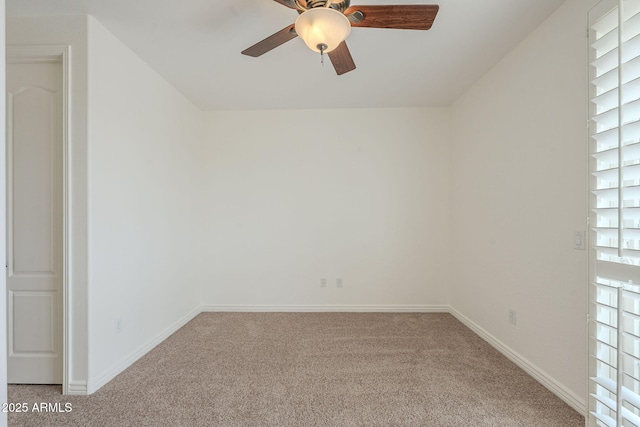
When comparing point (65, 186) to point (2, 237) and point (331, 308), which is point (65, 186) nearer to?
point (2, 237)

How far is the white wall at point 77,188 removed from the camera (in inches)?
79.0

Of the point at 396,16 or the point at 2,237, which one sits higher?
the point at 396,16

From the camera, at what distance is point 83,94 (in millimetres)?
2020

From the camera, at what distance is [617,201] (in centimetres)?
146

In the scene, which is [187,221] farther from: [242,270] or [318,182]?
[318,182]

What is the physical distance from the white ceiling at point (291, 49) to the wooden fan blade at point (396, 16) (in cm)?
39

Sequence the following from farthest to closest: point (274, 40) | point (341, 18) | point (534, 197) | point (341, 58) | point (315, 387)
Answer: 1. point (534, 197)
2. point (315, 387)
3. point (341, 58)
4. point (274, 40)
5. point (341, 18)

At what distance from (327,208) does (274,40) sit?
87.8 inches

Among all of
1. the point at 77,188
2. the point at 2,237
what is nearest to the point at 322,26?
the point at 2,237

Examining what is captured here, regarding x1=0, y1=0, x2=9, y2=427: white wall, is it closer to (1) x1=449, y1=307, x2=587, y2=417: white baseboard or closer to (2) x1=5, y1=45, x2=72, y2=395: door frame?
(2) x1=5, y1=45, x2=72, y2=395: door frame

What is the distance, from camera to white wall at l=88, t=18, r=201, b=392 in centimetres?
210

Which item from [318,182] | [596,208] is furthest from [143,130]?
[596,208]

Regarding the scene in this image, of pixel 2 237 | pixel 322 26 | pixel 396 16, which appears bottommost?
pixel 2 237

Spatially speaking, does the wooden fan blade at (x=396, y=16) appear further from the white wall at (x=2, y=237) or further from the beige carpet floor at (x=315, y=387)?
the beige carpet floor at (x=315, y=387)
